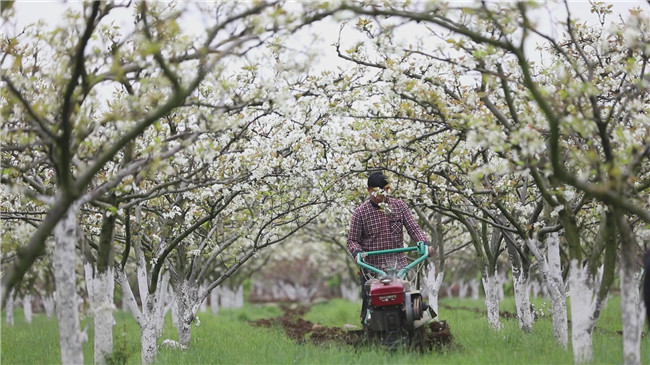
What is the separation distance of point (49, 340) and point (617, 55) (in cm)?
1130

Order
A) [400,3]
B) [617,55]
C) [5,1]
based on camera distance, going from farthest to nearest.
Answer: [617,55]
[400,3]
[5,1]

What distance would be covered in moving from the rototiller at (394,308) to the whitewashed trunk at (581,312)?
1604 mm

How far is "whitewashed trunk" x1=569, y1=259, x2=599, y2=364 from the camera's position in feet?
22.4

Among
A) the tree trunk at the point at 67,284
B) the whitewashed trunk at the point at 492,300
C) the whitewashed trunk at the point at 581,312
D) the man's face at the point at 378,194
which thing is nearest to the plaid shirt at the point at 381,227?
the man's face at the point at 378,194

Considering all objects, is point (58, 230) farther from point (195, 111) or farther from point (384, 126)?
point (384, 126)

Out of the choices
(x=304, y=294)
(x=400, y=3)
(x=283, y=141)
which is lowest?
(x=304, y=294)

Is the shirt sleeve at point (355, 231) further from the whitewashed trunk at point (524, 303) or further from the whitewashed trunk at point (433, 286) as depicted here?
the whitewashed trunk at point (433, 286)

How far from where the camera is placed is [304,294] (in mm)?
66125

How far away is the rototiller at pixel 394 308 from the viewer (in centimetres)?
750

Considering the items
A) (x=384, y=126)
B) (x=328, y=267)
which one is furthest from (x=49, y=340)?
(x=328, y=267)

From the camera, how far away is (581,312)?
6.88 meters

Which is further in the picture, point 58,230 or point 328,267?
point 328,267

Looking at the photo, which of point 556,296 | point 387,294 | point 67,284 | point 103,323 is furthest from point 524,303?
point 67,284

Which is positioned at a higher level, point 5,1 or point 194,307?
point 5,1
